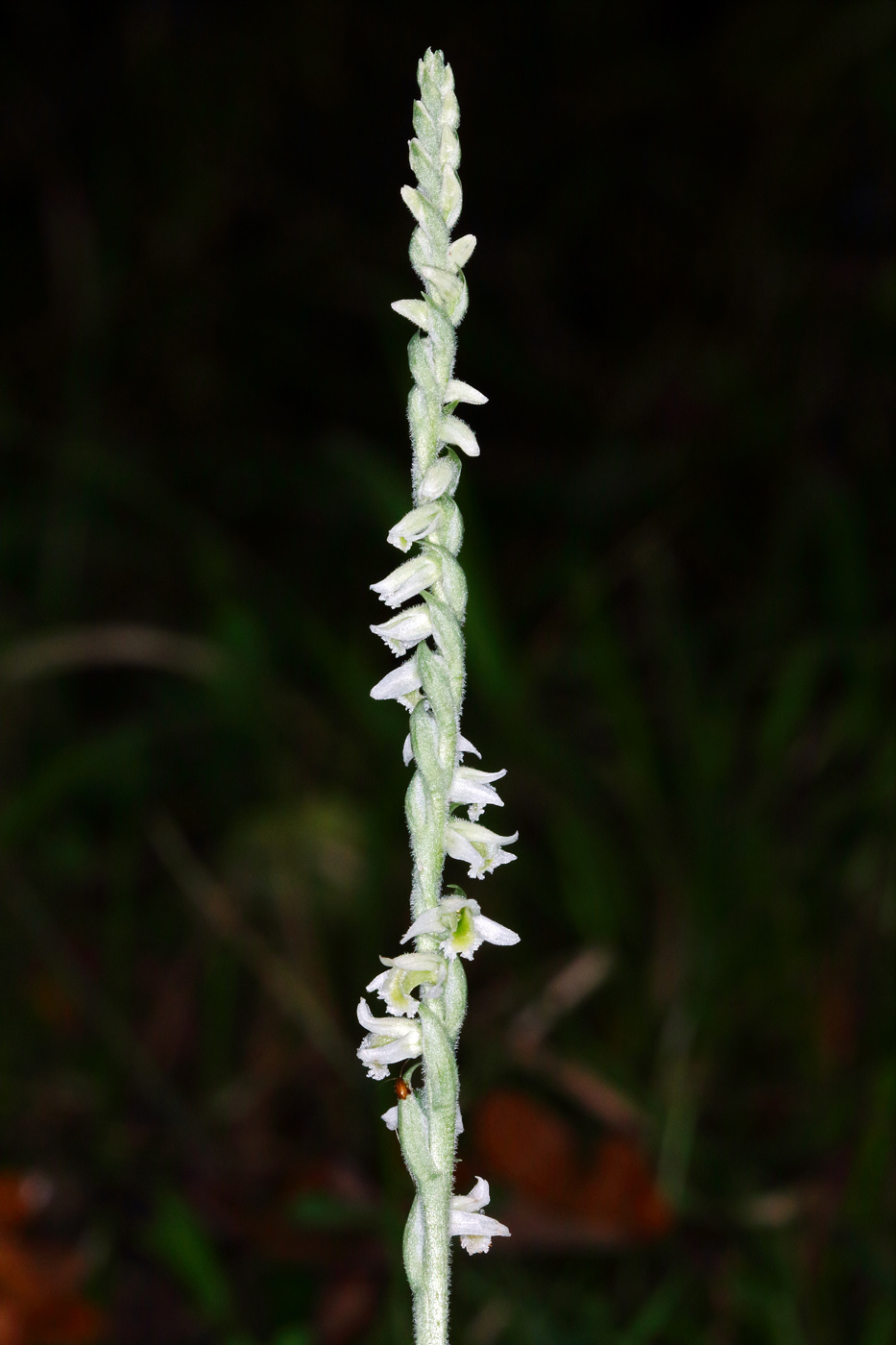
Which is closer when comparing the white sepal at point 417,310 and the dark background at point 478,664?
the white sepal at point 417,310

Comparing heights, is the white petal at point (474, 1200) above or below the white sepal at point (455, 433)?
below

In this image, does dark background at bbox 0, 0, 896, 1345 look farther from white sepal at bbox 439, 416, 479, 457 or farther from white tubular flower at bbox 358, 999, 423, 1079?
white sepal at bbox 439, 416, 479, 457

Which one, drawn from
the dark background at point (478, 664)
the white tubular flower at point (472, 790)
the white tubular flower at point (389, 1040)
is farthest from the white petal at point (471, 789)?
the dark background at point (478, 664)

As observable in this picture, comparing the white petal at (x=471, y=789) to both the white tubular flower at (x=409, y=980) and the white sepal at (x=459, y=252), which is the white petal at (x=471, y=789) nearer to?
the white tubular flower at (x=409, y=980)

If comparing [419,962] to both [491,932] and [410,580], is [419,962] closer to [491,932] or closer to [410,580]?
[491,932]

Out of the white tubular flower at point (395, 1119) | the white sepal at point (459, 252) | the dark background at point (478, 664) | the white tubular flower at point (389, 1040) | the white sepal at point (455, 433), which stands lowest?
the white tubular flower at point (395, 1119)

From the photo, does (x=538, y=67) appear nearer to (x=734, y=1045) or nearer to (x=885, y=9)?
(x=885, y=9)

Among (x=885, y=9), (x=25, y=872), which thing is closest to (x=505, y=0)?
(x=885, y=9)
